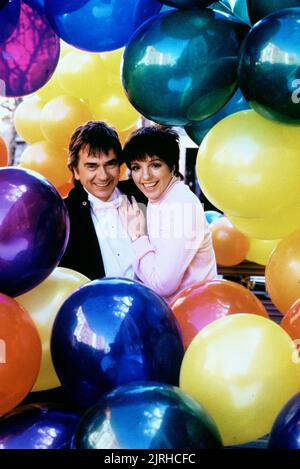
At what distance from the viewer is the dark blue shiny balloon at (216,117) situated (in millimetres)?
1561

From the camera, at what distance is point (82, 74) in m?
2.75

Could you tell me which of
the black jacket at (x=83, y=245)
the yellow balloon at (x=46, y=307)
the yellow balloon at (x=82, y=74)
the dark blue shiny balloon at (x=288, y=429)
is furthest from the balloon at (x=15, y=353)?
the yellow balloon at (x=82, y=74)

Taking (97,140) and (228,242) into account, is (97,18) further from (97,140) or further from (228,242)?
(228,242)

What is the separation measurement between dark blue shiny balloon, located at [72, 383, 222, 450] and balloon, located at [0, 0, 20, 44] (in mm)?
1023

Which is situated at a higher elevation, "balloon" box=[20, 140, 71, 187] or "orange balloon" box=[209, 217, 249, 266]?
"balloon" box=[20, 140, 71, 187]

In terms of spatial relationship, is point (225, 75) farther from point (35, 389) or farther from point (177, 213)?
point (35, 389)

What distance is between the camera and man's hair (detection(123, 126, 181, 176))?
1.85 meters

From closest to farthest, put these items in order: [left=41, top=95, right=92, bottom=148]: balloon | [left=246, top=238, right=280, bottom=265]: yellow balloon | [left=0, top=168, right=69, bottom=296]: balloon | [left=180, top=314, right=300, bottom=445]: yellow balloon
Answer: [left=180, top=314, right=300, bottom=445]: yellow balloon
[left=0, top=168, right=69, bottom=296]: balloon
[left=41, top=95, right=92, bottom=148]: balloon
[left=246, top=238, right=280, bottom=265]: yellow balloon

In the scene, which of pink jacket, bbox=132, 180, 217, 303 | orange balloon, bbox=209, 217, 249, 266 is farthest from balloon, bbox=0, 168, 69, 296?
orange balloon, bbox=209, 217, 249, 266

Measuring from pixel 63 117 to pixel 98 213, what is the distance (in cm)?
87

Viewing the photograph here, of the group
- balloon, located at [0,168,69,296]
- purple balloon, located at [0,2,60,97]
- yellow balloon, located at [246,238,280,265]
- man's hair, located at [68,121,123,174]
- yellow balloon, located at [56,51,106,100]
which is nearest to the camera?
balloon, located at [0,168,69,296]

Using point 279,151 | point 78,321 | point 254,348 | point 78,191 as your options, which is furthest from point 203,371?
point 78,191

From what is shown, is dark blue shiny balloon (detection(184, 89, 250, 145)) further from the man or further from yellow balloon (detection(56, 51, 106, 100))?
yellow balloon (detection(56, 51, 106, 100))

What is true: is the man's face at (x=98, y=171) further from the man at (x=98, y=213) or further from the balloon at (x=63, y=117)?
the balloon at (x=63, y=117)
